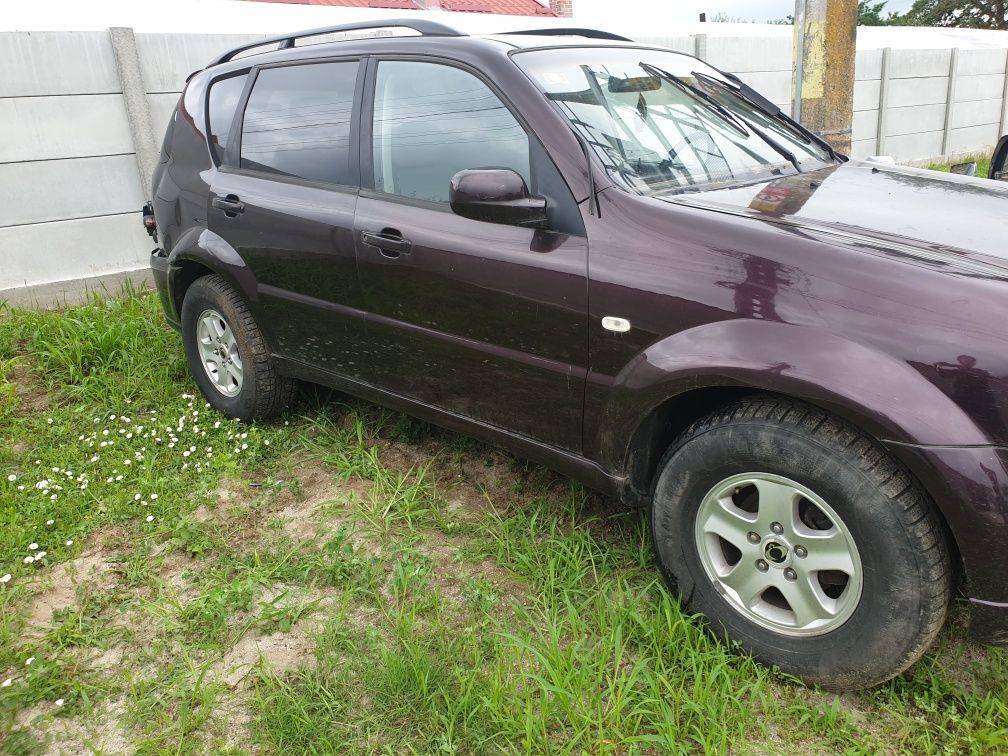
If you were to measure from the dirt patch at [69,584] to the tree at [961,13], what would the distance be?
157ft

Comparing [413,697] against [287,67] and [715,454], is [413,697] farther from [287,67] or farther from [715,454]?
[287,67]

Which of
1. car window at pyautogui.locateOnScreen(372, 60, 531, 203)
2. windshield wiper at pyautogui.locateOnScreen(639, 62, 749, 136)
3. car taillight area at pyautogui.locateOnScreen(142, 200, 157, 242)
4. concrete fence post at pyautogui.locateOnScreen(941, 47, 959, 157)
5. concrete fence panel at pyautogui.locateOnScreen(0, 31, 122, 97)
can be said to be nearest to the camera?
car window at pyautogui.locateOnScreen(372, 60, 531, 203)

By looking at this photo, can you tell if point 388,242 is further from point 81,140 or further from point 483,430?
point 81,140

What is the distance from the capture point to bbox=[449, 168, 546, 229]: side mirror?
239 cm

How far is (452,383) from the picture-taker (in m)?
2.88

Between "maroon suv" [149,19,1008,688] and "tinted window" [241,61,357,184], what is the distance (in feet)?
0.05

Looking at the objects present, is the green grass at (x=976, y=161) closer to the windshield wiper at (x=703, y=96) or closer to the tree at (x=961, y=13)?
the windshield wiper at (x=703, y=96)

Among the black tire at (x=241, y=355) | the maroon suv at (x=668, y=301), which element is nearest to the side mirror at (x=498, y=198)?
the maroon suv at (x=668, y=301)

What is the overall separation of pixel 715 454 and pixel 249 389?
2.39m

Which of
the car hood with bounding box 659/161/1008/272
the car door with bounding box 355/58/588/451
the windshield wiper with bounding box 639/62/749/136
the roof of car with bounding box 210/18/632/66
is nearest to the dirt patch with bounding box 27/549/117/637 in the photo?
the car door with bounding box 355/58/588/451

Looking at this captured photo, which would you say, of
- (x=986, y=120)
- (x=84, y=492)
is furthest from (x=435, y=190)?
(x=986, y=120)

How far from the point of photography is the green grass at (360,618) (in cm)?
210

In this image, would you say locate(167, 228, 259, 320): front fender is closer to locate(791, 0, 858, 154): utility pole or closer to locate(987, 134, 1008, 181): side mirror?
locate(791, 0, 858, 154): utility pole

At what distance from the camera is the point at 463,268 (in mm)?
2668
